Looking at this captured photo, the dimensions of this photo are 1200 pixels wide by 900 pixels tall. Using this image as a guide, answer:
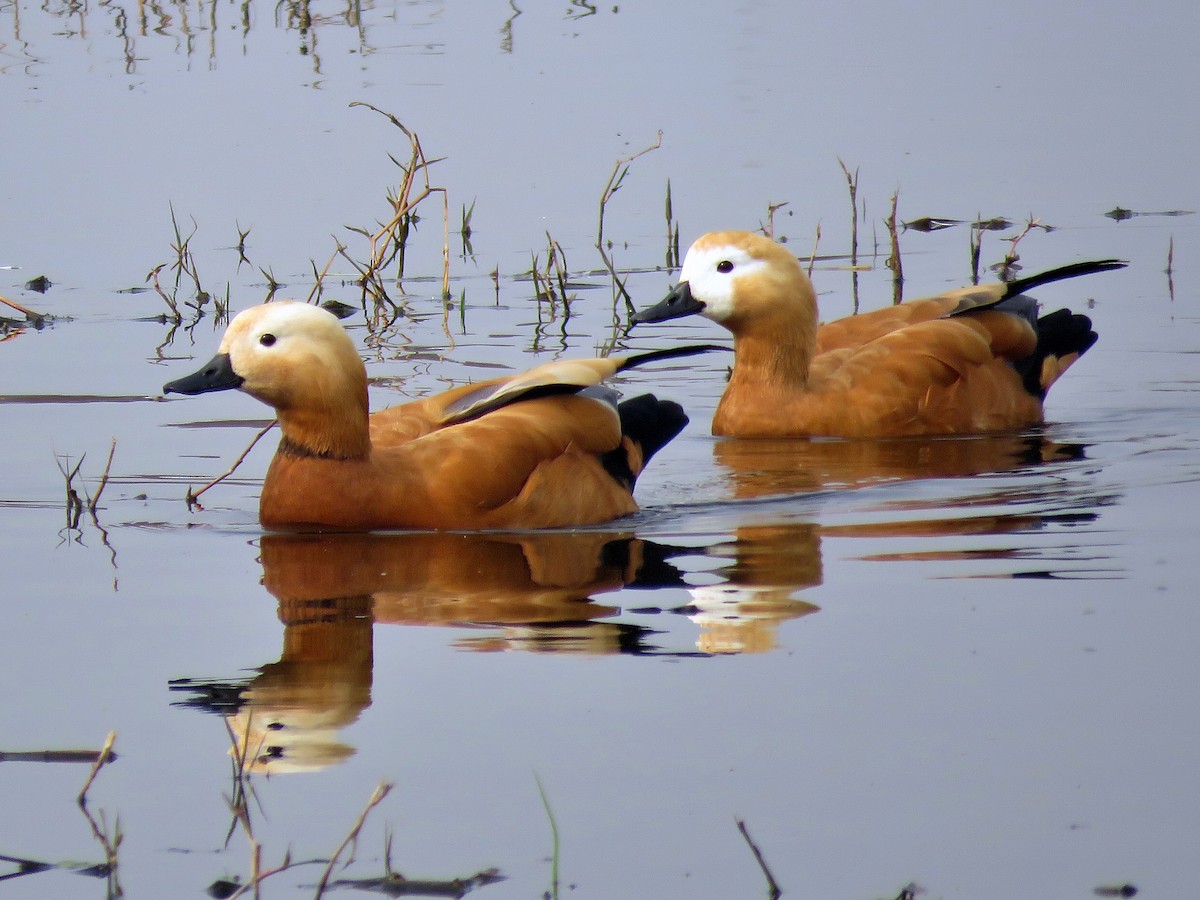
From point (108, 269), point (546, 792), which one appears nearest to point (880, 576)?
point (546, 792)

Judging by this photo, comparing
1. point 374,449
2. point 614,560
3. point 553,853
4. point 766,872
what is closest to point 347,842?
point 553,853

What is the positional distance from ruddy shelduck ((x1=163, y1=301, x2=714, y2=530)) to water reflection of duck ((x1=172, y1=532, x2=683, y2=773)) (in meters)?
0.10

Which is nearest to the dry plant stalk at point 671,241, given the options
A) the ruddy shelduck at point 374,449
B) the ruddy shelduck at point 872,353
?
the ruddy shelduck at point 872,353

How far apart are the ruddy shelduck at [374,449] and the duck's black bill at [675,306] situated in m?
2.17

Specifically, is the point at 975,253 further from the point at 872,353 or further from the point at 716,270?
the point at 716,270

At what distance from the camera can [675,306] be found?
985cm

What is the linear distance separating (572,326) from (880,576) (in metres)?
4.96

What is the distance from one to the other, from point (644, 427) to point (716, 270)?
1.93 m

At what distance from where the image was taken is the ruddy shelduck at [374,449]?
7.25 metres

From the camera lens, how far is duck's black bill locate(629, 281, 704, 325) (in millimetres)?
9766

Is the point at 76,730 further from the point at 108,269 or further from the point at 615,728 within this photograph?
the point at 108,269

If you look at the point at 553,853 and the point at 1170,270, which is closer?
the point at 553,853

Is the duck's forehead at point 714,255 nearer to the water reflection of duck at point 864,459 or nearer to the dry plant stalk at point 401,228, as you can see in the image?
the water reflection of duck at point 864,459

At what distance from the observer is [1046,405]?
33.9ft
